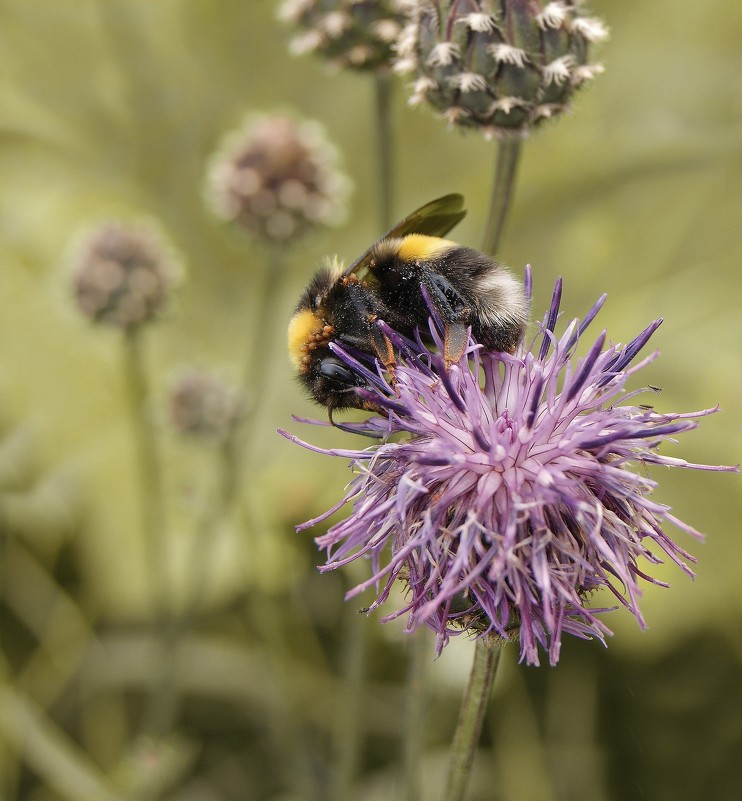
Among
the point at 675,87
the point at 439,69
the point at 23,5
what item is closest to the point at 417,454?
the point at 439,69

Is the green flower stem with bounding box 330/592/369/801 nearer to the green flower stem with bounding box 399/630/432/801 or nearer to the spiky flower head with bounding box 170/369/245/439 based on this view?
the green flower stem with bounding box 399/630/432/801

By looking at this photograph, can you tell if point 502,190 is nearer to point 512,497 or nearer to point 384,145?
point 384,145

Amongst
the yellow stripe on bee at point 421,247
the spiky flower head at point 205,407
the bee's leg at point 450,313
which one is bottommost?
the spiky flower head at point 205,407

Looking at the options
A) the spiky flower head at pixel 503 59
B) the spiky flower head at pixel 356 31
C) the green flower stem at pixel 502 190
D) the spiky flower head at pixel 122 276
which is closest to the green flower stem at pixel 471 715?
the green flower stem at pixel 502 190

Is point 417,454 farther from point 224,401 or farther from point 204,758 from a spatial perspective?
point 204,758

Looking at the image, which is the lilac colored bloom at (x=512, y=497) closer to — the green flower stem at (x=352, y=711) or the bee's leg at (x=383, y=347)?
the bee's leg at (x=383, y=347)

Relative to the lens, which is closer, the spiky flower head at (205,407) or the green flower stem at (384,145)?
the green flower stem at (384,145)
